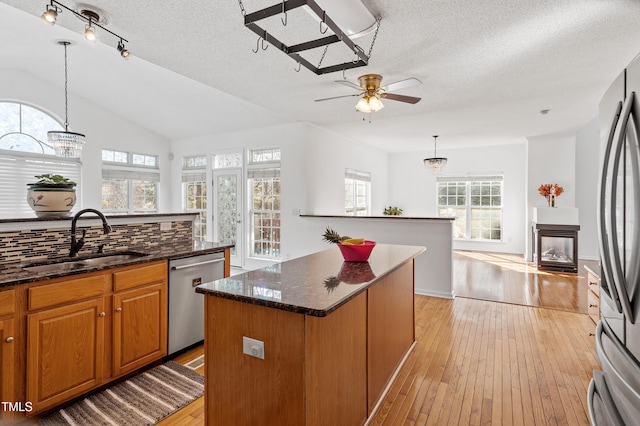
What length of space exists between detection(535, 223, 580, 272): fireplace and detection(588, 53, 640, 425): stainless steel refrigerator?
5.50 metres

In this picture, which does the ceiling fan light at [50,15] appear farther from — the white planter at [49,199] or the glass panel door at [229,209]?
the glass panel door at [229,209]

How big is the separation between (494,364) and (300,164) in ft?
13.1

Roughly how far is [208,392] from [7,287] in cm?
122

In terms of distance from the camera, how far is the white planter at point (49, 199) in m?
2.29

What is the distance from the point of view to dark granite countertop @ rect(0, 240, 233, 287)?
1841mm

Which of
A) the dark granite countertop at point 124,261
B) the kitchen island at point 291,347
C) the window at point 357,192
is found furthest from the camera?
the window at point 357,192

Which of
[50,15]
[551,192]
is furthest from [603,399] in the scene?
[551,192]

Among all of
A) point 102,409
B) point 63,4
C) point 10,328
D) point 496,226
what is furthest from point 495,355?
point 496,226

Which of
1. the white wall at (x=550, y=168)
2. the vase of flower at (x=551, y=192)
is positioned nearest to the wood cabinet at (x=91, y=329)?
the vase of flower at (x=551, y=192)

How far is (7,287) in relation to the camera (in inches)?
69.0

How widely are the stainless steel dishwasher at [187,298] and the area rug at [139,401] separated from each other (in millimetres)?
281

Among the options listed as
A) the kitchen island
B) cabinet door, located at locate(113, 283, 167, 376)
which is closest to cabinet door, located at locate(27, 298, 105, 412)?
cabinet door, located at locate(113, 283, 167, 376)

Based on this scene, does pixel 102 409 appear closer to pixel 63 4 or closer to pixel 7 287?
pixel 7 287

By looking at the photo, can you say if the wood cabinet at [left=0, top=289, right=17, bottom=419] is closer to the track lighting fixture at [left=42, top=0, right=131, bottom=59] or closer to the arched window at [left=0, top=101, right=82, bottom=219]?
the track lighting fixture at [left=42, top=0, right=131, bottom=59]
